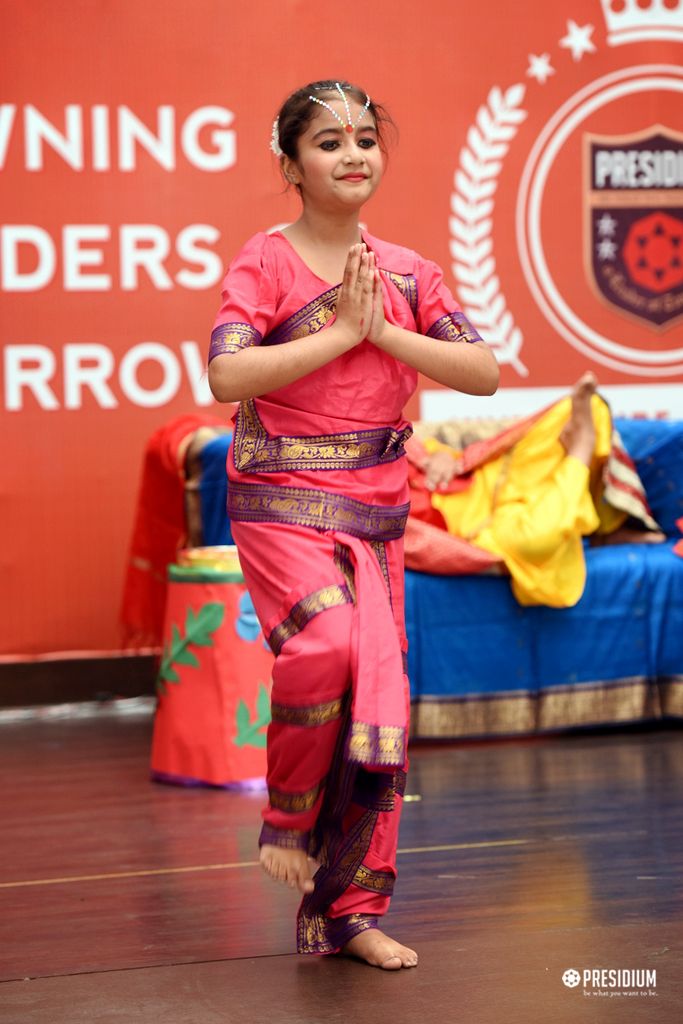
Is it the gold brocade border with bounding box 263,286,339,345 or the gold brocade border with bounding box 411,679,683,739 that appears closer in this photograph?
the gold brocade border with bounding box 263,286,339,345

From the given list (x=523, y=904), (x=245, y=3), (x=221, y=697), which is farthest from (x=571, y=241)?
(x=523, y=904)

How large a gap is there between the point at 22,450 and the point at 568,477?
66.4 inches

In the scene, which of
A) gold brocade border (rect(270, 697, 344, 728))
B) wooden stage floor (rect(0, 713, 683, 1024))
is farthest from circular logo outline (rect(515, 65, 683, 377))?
gold brocade border (rect(270, 697, 344, 728))

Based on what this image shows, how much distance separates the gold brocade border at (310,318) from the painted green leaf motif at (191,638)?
5.24 feet

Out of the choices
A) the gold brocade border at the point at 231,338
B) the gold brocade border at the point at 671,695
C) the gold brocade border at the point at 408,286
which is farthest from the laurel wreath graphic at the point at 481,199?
the gold brocade border at the point at 231,338

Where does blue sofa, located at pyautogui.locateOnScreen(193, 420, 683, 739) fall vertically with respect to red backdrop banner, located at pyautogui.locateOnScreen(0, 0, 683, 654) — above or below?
below

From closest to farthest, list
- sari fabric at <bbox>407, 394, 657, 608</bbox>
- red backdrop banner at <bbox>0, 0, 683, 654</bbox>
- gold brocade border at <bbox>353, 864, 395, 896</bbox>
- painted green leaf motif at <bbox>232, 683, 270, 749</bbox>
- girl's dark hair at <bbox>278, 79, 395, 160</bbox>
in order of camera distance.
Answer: girl's dark hair at <bbox>278, 79, 395, 160</bbox> < gold brocade border at <bbox>353, 864, 395, 896</bbox> < painted green leaf motif at <bbox>232, 683, 270, 749</bbox> < sari fabric at <bbox>407, 394, 657, 608</bbox> < red backdrop banner at <bbox>0, 0, 683, 654</bbox>

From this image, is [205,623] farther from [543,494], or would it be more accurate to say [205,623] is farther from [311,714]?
[311,714]

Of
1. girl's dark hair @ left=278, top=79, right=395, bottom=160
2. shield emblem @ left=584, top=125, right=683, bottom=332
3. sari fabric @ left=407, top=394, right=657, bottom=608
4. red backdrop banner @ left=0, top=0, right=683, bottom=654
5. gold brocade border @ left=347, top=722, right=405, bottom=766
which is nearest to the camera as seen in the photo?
gold brocade border @ left=347, top=722, right=405, bottom=766

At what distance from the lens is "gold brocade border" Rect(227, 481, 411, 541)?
221 centimetres

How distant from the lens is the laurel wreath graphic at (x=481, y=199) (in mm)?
4941

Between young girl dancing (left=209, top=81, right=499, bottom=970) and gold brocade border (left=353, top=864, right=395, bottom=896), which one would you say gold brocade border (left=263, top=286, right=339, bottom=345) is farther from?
gold brocade border (left=353, top=864, right=395, bottom=896)

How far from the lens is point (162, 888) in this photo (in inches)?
112

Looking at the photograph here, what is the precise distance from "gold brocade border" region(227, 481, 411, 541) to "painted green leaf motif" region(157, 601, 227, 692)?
1.48m
